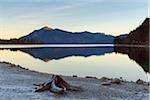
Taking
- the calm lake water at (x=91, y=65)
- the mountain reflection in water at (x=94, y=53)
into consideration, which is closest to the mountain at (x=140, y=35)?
the mountain reflection in water at (x=94, y=53)

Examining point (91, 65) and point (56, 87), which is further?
point (91, 65)

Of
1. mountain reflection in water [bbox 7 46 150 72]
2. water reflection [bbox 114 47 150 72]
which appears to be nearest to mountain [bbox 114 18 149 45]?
mountain reflection in water [bbox 7 46 150 72]

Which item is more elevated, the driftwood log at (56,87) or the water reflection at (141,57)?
the water reflection at (141,57)

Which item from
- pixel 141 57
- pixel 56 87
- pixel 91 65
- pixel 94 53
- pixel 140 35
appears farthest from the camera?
pixel 140 35

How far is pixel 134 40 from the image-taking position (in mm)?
166875

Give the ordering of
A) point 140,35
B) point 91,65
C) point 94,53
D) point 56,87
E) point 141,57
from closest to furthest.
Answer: point 56,87
point 91,65
point 141,57
point 94,53
point 140,35

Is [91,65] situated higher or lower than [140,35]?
lower

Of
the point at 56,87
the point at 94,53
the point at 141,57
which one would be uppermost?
the point at 94,53

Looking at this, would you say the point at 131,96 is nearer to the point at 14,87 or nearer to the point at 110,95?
the point at 110,95

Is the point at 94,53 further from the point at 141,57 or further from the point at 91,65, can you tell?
the point at 91,65

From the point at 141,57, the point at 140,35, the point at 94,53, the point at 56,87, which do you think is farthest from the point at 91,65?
the point at 140,35

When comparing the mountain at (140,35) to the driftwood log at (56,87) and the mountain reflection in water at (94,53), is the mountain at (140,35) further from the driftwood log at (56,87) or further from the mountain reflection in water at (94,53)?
the driftwood log at (56,87)

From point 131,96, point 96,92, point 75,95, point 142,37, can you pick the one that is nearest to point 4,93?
point 75,95

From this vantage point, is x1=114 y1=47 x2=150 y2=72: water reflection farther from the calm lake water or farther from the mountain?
the mountain
